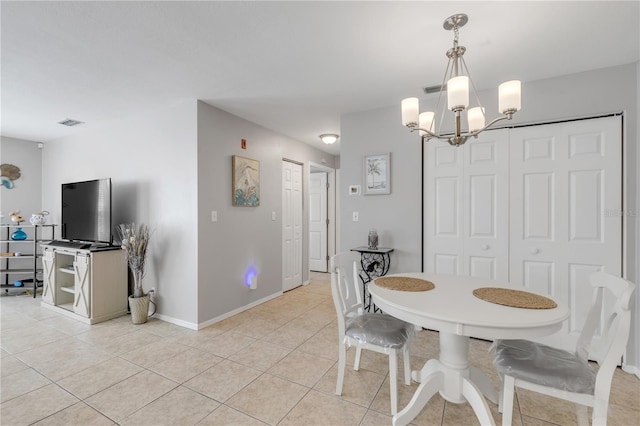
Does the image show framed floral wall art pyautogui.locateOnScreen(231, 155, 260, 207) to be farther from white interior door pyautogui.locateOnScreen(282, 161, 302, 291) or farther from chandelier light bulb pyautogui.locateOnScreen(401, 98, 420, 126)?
chandelier light bulb pyautogui.locateOnScreen(401, 98, 420, 126)

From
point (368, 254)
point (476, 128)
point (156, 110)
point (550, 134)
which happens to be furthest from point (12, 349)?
point (550, 134)

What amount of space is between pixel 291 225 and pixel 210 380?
2801 mm

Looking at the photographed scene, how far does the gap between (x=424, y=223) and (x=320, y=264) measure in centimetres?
331

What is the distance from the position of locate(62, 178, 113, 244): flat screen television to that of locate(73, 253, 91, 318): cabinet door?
307 mm

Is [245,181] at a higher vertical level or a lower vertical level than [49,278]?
higher

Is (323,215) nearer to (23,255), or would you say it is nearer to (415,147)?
(415,147)

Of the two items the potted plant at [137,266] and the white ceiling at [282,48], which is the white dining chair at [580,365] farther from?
the potted plant at [137,266]

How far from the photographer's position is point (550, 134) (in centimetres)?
259

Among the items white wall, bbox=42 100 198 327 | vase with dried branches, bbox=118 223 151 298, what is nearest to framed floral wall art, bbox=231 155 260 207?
white wall, bbox=42 100 198 327

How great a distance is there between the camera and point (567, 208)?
8.31 ft

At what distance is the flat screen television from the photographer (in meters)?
3.52

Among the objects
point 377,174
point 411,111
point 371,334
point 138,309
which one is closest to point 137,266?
point 138,309

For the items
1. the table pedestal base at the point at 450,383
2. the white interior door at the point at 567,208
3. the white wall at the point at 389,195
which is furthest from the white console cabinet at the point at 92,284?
the white interior door at the point at 567,208

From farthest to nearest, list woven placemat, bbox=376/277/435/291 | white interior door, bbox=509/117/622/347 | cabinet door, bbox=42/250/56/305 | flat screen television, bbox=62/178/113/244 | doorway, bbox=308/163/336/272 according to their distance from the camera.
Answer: doorway, bbox=308/163/336/272, cabinet door, bbox=42/250/56/305, flat screen television, bbox=62/178/113/244, white interior door, bbox=509/117/622/347, woven placemat, bbox=376/277/435/291
